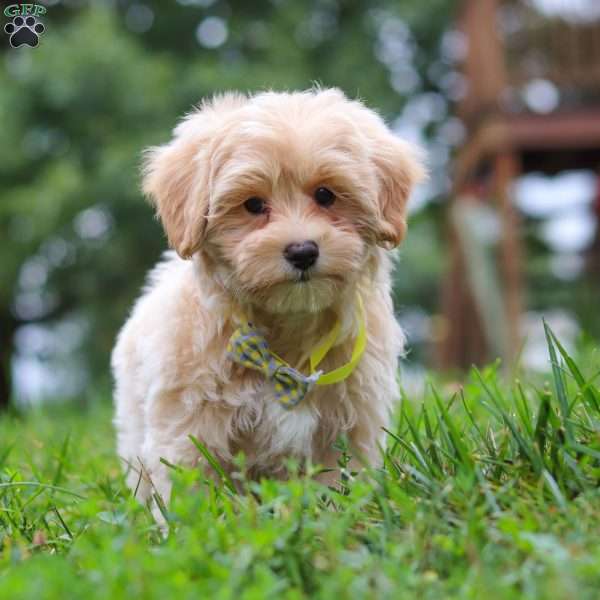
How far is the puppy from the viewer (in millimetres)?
3023

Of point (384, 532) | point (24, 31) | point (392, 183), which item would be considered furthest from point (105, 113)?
point (384, 532)

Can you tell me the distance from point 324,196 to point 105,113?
236 inches

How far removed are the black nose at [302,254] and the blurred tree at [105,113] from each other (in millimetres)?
4878

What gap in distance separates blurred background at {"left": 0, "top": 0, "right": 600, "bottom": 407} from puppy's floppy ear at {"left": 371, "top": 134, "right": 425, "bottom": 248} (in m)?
2.90

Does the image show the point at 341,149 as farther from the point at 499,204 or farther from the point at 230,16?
the point at 230,16

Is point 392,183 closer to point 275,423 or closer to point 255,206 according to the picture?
point 255,206

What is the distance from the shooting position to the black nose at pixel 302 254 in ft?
9.61

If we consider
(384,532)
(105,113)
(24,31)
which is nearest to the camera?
(384,532)

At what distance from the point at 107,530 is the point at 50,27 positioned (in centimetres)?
805

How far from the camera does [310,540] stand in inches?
85.2

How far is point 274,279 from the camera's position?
296 centimetres

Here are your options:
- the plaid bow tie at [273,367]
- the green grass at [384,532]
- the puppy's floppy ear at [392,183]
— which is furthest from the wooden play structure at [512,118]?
the green grass at [384,532]

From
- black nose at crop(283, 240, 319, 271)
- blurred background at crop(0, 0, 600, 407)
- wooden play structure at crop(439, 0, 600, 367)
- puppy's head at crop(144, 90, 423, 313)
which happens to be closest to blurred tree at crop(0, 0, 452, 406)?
blurred background at crop(0, 0, 600, 407)

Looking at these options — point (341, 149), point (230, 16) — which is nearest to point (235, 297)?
point (341, 149)
